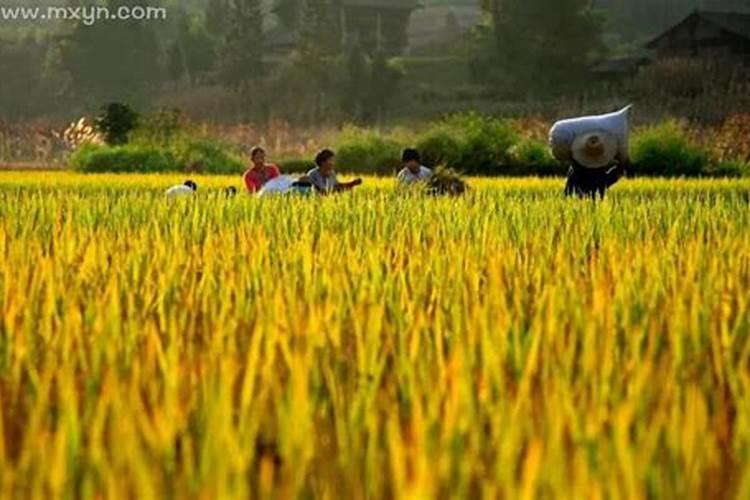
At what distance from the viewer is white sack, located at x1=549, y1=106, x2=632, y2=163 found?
7.39 metres

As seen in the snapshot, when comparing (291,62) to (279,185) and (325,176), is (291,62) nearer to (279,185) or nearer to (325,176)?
(325,176)

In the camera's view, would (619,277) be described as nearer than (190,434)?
No

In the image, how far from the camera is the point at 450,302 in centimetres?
227

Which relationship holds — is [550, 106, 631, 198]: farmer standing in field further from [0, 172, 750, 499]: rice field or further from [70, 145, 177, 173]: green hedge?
[70, 145, 177, 173]: green hedge

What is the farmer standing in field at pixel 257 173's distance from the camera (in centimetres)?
901

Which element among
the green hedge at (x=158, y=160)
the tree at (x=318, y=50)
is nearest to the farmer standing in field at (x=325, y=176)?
the green hedge at (x=158, y=160)

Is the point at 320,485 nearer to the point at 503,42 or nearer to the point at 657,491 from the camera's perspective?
the point at 657,491

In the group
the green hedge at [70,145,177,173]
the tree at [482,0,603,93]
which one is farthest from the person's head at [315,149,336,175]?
the tree at [482,0,603,93]

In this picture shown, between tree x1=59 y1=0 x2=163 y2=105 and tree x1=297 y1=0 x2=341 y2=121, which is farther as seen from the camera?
tree x1=59 y1=0 x2=163 y2=105

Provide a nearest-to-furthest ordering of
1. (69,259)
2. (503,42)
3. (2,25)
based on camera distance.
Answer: (69,259) < (503,42) < (2,25)

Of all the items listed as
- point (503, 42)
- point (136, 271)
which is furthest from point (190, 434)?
point (503, 42)

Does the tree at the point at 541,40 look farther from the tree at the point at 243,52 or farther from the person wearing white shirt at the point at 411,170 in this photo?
the person wearing white shirt at the point at 411,170

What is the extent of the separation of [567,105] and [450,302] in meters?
30.2

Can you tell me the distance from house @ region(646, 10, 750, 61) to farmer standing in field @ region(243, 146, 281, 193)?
28777 mm
